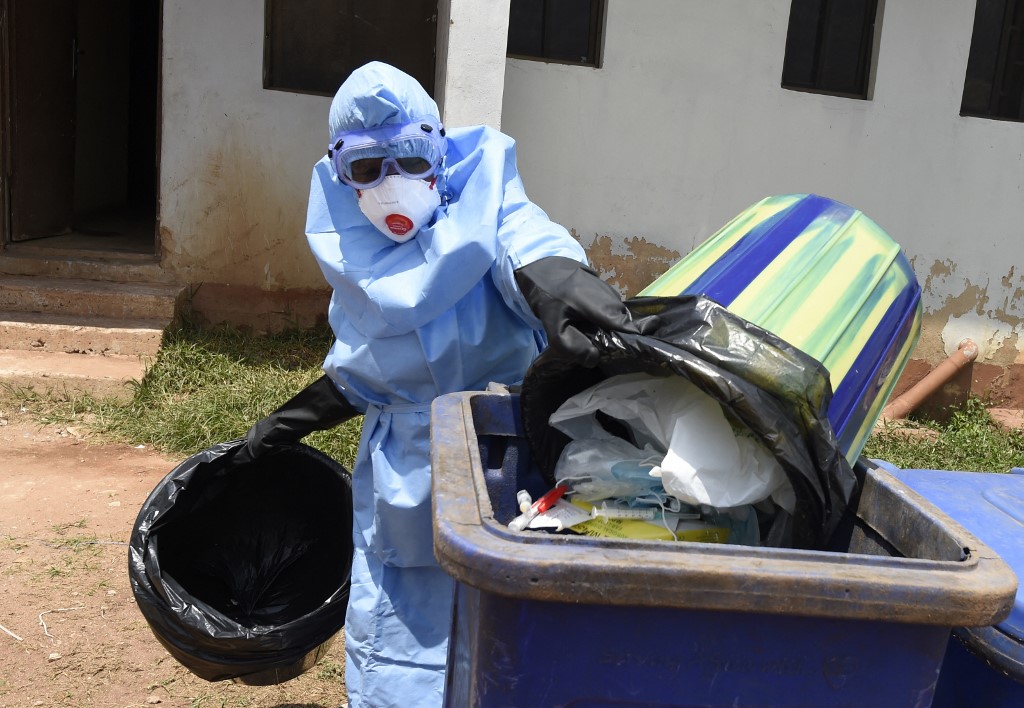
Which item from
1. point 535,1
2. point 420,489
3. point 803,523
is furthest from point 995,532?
point 535,1

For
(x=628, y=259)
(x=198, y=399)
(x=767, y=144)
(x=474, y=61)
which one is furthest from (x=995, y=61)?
(x=198, y=399)

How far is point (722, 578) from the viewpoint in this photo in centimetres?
105

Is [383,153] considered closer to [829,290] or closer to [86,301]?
[829,290]

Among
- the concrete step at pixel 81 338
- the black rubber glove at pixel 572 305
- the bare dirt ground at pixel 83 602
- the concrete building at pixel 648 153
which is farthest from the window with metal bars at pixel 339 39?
the black rubber glove at pixel 572 305

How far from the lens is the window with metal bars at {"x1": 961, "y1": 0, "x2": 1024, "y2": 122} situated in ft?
19.4

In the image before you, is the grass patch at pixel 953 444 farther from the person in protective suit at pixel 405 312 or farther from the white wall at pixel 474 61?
the person in protective suit at pixel 405 312

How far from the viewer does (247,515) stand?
2.55 metres

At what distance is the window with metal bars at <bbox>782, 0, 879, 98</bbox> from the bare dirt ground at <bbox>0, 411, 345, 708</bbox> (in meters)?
4.11

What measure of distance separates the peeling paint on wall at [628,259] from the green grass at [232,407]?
4.88 ft

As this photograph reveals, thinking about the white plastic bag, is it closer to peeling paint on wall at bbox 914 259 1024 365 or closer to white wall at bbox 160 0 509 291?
white wall at bbox 160 0 509 291

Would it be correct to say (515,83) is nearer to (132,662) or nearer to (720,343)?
(132,662)

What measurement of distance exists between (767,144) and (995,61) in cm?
173

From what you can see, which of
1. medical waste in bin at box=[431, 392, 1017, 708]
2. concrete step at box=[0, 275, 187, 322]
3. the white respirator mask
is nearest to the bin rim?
medical waste in bin at box=[431, 392, 1017, 708]

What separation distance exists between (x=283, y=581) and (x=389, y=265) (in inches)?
39.7
